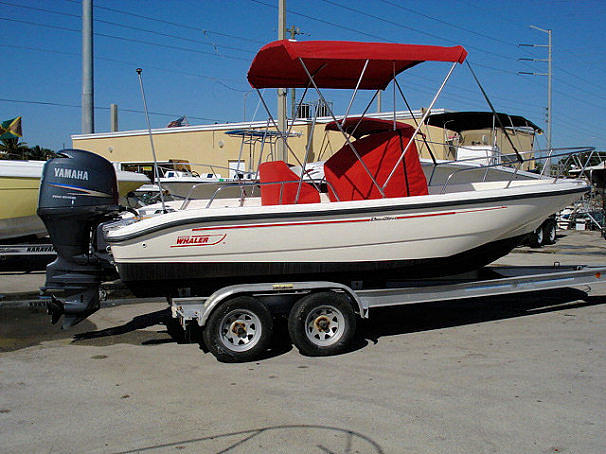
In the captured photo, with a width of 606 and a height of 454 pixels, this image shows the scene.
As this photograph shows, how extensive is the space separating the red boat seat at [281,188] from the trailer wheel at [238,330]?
149 cm

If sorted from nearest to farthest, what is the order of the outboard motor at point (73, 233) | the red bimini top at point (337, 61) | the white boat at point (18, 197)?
the red bimini top at point (337, 61) < the outboard motor at point (73, 233) < the white boat at point (18, 197)

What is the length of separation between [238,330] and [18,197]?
22.6ft

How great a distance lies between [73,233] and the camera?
6.35m

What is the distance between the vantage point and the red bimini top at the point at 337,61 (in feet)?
19.5

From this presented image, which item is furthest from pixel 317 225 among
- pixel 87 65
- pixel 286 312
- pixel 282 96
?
pixel 87 65

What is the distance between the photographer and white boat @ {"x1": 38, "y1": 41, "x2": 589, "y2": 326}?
5.71 meters

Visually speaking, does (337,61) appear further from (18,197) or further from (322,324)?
(18,197)

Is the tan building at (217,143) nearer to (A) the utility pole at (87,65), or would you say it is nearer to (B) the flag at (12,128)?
(B) the flag at (12,128)

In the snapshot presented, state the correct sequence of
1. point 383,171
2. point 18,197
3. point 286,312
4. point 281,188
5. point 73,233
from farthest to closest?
point 18,197 → point 281,188 → point 383,171 → point 73,233 → point 286,312

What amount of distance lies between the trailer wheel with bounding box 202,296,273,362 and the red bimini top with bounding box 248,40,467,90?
2.58m

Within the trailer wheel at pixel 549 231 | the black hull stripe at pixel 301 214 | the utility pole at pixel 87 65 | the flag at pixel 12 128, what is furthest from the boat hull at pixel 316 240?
the flag at pixel 12 128

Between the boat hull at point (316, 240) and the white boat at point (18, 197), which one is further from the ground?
the white boat at point (18, 197)

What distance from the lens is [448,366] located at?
5.43 metres

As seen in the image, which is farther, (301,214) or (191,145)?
(191,145)
